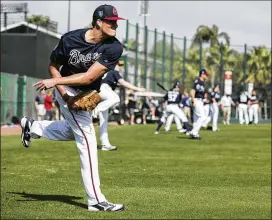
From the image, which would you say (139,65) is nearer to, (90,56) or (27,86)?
(27,86)

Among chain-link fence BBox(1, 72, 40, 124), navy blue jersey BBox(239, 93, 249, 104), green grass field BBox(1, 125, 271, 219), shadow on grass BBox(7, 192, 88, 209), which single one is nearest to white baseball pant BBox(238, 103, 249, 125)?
navy blue jersey BBox(239, 93, 249, 104)

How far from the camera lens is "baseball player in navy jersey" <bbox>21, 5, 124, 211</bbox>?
7.40m

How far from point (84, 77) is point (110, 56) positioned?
37 cm

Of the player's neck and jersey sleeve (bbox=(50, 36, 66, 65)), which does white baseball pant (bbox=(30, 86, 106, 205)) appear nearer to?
jersey sleeve (bbox=(50, 36, 66, 65))

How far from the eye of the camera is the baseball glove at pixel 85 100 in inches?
306

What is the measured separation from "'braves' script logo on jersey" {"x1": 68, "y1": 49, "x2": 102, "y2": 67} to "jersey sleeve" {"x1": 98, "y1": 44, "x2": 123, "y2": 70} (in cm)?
8

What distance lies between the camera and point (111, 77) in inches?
603

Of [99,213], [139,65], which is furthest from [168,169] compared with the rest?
[139,65]

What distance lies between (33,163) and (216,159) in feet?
13.9

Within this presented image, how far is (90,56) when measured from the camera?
7562 mm

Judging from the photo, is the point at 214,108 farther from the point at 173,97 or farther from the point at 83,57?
the point at 83,57

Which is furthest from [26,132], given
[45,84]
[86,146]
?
[45,84]

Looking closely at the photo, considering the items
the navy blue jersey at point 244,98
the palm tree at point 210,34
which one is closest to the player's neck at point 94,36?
the navy blue jersey at point 244,98

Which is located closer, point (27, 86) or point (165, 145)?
point (165, 145)
